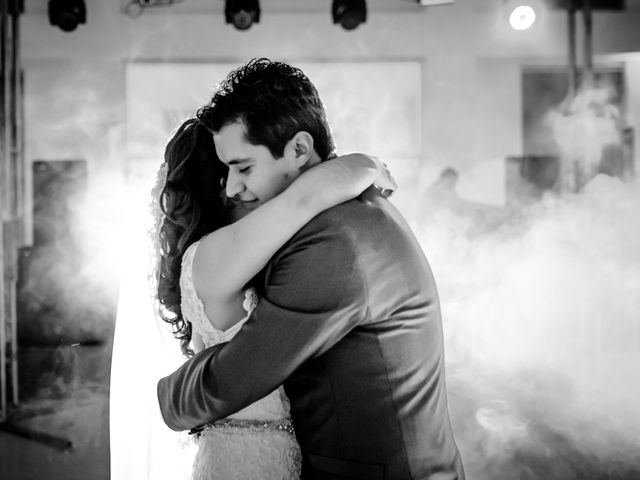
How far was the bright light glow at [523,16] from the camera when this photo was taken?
13.3 ft

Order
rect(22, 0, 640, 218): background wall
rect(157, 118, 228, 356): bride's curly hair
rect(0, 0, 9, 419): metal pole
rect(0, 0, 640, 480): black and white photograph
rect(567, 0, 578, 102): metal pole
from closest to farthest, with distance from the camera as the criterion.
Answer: rect(157, 118, 228, 356): bride's curly hair
rect(0, 0, 640, 480): black and white photograph
rect(0, 0, 9, 419): metal pole
rect(567, 0, 578, 102): metal pole
rect(22, 0, 640, 218): background wall

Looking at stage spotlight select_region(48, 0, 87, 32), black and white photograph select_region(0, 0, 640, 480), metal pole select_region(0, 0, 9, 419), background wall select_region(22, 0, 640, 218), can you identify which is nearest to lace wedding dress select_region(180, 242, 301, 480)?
black and white photograph select_region(0, 0, 640, 480)

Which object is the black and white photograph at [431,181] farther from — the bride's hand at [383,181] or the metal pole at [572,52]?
the bride's hand at [383,181]

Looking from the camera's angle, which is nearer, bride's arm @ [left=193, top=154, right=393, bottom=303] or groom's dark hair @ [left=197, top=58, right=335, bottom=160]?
bride's arm @ [left=193, top=154, right=393, bottom=303]

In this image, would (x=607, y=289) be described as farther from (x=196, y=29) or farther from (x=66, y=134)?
(x=66, y=134)

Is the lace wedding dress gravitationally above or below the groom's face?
below

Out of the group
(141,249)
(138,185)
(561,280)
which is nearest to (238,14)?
(138,185)

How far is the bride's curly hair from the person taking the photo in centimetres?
151

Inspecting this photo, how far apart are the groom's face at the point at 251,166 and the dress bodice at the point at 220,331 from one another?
0.17m

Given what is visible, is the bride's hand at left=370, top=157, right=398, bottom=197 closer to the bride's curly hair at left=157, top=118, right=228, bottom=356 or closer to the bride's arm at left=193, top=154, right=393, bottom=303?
the bride's arm at left=193, top=154, right=393, bottom=303

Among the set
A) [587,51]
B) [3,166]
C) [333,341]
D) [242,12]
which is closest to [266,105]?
[333,341]

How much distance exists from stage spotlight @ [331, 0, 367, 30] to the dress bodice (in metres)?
3.06

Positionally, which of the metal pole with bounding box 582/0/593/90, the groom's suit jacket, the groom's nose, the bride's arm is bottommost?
the groom's suit jacket

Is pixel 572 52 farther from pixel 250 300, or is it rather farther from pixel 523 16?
pixel 250 300
